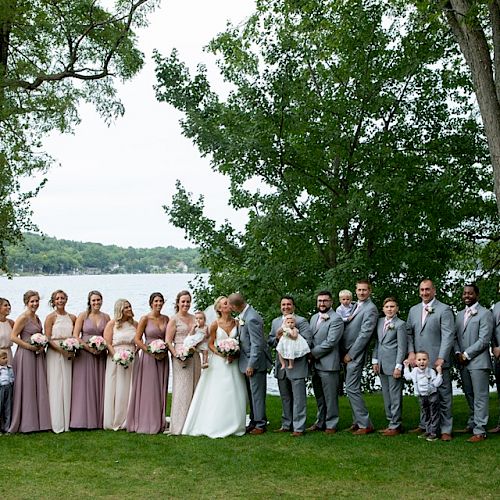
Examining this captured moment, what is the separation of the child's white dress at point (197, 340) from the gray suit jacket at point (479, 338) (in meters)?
3.36

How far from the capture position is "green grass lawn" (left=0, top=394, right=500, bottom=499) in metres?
7.92

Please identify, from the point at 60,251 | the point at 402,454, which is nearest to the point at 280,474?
the point at 402,454

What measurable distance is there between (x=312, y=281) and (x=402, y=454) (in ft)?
Answer: 14.6

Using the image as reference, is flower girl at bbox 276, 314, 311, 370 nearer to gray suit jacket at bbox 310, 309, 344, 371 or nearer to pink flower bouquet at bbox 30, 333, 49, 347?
gray suit jacket at bbox 310, 309, 344, 371

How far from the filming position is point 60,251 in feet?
143

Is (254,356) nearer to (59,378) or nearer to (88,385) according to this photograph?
(88,385)

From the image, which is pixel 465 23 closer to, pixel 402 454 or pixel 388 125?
pixel 388 125

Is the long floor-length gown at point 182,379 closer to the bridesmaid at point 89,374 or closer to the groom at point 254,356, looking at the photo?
the groom at point 254,356

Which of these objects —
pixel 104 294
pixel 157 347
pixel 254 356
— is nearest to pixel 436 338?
pixel 254 356

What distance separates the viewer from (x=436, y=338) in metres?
10.2

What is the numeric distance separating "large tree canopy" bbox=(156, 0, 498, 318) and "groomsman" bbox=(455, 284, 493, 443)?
2.34m

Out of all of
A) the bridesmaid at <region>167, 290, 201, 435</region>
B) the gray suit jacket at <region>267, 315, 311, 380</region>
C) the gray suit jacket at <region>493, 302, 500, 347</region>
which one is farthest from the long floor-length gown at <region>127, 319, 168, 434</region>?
the gray suit jacket at <region>493, 302, 500, 347</region>

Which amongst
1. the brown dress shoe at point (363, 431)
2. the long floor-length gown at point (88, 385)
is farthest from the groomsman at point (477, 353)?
the long floor-length gown at point (88, 385)

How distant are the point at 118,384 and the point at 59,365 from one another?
2.77ft
